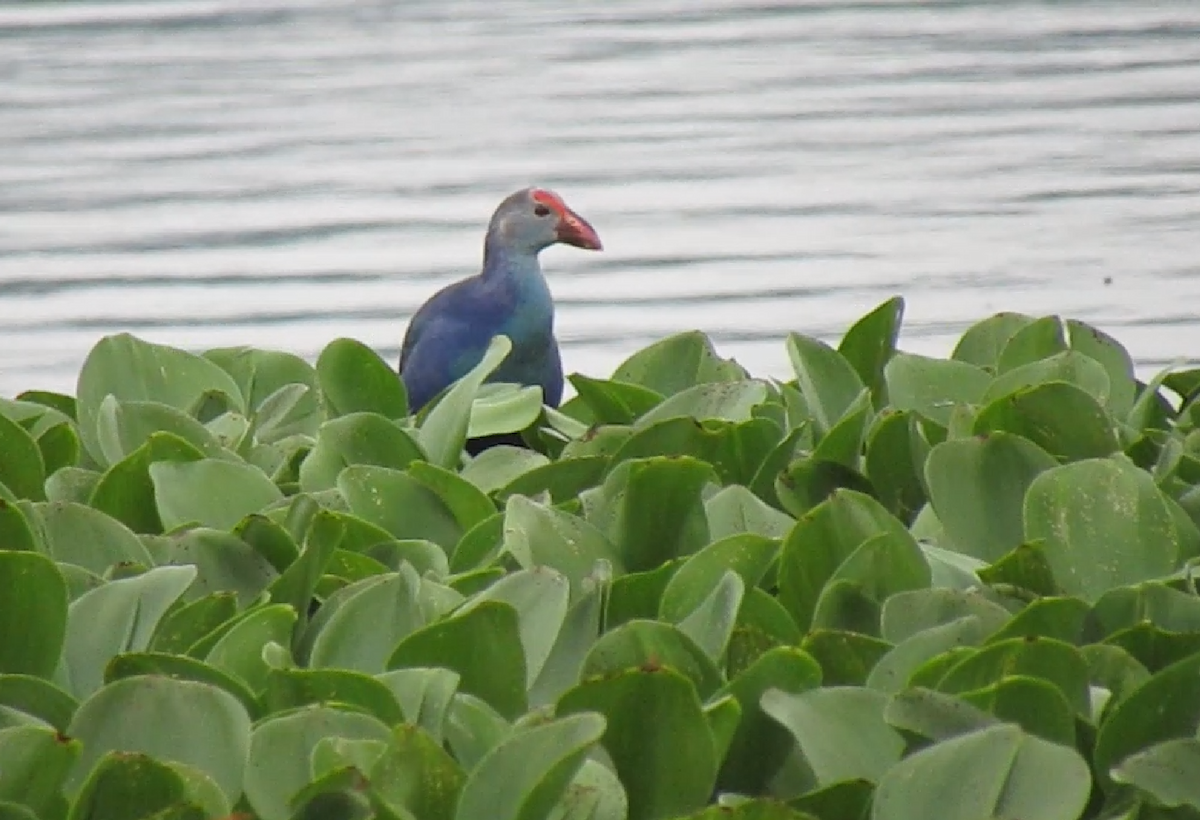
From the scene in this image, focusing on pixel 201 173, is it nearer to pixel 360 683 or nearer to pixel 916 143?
pixel 916 143

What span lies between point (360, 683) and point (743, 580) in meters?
0.45

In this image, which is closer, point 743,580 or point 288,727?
point 288,727

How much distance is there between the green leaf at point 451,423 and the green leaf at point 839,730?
92 cm

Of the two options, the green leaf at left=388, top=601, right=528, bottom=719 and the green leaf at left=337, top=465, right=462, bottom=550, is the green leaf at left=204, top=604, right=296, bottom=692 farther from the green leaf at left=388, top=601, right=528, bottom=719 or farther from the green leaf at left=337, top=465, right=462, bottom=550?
the green leaf at left=337, top=465, right=462, bottom=550

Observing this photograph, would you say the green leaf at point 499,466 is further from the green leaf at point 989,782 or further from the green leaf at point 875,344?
the green leaf at point 989,782

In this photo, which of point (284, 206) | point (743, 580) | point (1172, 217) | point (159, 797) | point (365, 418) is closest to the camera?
point (159, 797)

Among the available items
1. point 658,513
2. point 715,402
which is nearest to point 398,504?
point 658,513

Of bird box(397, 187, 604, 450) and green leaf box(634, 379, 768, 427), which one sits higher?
green leaf box(634, 379, 768, 427)

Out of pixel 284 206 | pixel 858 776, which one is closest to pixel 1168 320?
pixel 284 206

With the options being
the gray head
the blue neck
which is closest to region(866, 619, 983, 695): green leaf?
the blue neck

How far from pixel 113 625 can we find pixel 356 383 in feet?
3.27

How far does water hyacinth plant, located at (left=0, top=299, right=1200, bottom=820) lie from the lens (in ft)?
5.82

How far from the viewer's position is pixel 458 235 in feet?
28.2

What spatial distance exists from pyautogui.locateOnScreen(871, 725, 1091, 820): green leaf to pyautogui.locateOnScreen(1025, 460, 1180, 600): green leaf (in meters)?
0.48
